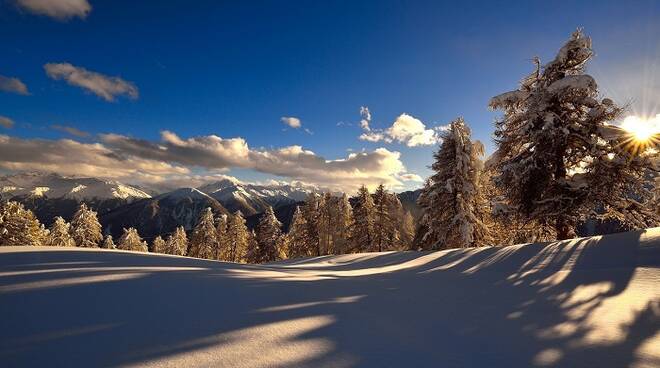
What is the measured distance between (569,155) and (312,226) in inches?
1262

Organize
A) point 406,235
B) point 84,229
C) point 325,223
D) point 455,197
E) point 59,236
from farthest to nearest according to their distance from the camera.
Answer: point 406,235
point 84,229
point 325,223
point 59,236
point 455,197

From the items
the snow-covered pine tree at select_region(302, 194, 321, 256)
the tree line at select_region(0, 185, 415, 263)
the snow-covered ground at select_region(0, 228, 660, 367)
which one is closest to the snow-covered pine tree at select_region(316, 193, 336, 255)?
the tree line at select_region(0, 185, 415, 263)

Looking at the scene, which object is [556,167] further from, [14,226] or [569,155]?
[14,226]

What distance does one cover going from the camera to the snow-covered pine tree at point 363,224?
3522 centimetres

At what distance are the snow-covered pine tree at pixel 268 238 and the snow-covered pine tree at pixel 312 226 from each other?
193 inches

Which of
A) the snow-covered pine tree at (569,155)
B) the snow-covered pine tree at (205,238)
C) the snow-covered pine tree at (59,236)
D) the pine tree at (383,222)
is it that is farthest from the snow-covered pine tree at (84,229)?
the snow-covered pine tree at (569,155)

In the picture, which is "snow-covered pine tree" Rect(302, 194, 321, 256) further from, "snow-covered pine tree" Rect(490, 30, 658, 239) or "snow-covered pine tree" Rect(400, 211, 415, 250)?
"snow-covered pine tree" Rect(490, 30, 658, 239)

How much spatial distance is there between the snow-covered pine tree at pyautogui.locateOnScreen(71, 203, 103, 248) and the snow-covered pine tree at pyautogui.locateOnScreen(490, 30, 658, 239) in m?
49.0

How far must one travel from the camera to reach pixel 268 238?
45.2 m

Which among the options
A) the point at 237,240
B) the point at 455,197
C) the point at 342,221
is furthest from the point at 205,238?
the point at 455,197

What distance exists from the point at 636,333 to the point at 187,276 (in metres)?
6.32

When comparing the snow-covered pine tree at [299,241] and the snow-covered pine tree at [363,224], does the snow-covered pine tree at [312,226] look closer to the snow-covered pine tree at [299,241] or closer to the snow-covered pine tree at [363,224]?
the snow-covered pine tree at [299,241]

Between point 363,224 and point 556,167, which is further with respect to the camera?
point 363,224

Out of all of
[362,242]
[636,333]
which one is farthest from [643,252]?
[362,242]
